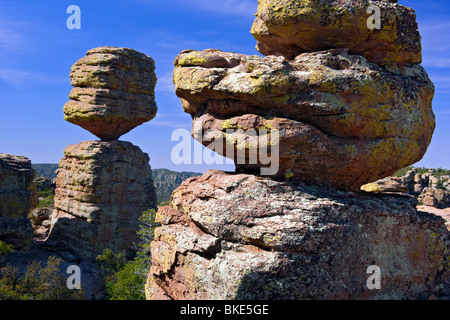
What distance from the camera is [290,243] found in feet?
29.2

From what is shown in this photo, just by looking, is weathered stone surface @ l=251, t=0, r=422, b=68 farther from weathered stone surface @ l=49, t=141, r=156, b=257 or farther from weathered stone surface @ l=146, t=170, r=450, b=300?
weathered stone surface @ l=49, t=141, r=156, b=257

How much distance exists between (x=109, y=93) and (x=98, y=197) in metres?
9.14

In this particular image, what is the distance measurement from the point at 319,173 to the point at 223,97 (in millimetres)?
3234

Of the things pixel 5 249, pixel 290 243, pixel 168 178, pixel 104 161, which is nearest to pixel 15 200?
pixel 5 249

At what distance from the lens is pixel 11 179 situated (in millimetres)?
32844

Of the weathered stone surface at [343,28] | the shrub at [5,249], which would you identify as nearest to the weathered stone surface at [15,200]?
the shrub at [5,249]

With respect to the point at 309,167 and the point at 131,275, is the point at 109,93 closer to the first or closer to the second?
the point at 131,275

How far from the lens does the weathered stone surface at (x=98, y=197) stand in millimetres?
34531

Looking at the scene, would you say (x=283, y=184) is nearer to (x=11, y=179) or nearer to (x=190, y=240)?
(x=190, y=240)

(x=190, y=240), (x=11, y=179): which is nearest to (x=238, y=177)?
(x=190, y=240)

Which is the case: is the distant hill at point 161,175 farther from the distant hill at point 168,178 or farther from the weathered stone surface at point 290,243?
the weathered stone surface at point 290,243

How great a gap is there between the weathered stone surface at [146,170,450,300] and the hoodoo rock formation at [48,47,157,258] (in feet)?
80.8

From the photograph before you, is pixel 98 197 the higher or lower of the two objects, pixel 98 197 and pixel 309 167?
the lower

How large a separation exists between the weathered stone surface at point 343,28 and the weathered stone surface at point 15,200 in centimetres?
2829
